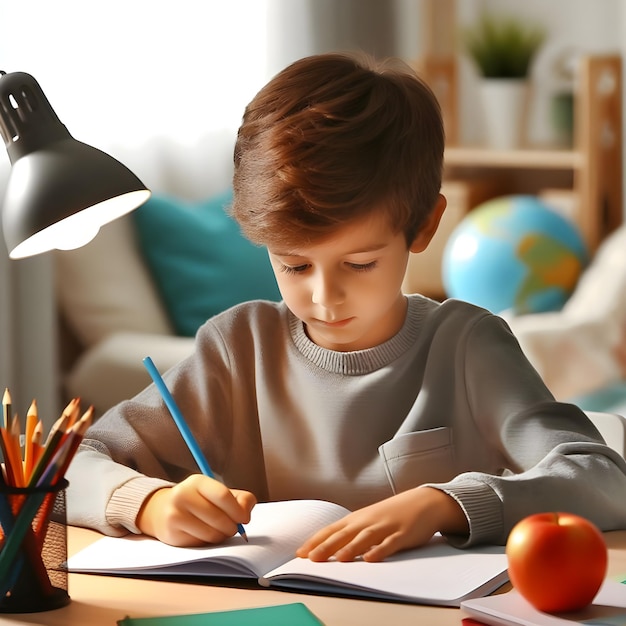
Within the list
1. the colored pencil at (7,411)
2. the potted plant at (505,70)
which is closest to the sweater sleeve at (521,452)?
the colored pencil at (7,411)

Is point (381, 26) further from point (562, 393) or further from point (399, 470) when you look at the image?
point (399, 470)

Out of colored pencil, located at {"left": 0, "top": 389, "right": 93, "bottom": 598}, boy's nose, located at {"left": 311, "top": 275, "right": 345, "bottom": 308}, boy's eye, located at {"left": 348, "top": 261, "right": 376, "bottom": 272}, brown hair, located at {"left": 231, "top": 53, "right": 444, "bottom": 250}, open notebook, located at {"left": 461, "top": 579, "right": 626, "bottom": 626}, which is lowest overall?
open notebook, located at {"left": 461, "top": 579, "right": 626, "bottom": 626}

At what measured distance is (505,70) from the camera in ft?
12.6

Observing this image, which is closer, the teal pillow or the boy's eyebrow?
the boy's eyebrow

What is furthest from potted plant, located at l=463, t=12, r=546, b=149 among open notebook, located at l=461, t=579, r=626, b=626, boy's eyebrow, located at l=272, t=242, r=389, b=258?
open notebook, located at l=461, t=579, r=626, b=626

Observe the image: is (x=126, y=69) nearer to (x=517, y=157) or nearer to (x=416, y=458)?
(x=517, y=157)

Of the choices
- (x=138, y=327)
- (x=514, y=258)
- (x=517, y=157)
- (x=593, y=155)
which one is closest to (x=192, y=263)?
(x=138, y=327)

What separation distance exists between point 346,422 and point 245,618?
366mm

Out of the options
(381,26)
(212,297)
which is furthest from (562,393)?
(381,26)

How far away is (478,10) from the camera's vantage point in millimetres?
4164

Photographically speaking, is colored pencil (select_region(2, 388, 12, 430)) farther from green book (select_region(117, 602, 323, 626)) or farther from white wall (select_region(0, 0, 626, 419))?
white wall (select_region(0, 0, 626, 419))

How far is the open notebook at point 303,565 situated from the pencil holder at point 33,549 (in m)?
0.09

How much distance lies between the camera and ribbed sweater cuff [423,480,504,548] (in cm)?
101

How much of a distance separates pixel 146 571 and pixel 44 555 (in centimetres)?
11
